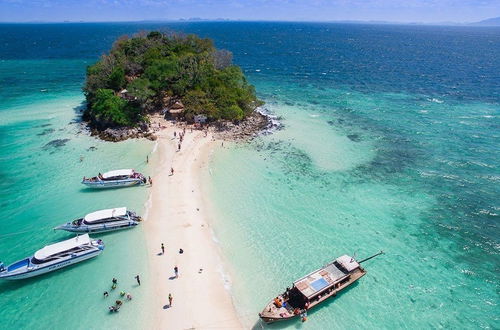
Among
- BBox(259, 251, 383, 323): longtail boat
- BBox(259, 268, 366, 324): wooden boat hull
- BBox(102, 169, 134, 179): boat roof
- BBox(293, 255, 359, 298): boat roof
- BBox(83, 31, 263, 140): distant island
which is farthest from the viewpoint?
BBox(83, 31, 263, 140): distant island

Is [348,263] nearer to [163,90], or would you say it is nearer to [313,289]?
[313,289]

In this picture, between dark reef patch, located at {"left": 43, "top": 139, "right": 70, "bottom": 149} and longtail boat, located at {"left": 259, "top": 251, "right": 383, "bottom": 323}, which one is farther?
dark reef patch, located at {"left": 43, "top": 139, "right": 70, "bottom": 149}

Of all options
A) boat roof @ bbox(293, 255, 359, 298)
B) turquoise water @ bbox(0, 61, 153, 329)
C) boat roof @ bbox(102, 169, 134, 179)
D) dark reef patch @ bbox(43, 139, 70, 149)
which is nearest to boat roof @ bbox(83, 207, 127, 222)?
turquoise water @ bbox(0, 61, 153, 329)

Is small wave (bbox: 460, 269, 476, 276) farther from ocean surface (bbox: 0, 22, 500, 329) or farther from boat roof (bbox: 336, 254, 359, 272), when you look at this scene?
boat roof (bbox: 336, 254, 359, 272)

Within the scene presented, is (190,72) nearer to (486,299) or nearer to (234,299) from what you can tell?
(234,299)

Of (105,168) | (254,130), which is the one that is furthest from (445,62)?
(105,168)

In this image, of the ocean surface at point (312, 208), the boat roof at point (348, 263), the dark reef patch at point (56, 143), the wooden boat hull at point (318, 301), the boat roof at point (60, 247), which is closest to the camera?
the wooden boat hull at point (318, 301)

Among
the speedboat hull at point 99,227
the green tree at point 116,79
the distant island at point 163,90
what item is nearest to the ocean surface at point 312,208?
the speedboat hull at point 99,227

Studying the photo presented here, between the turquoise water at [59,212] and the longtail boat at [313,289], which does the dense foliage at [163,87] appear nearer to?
the turquoise water at [59,212]
